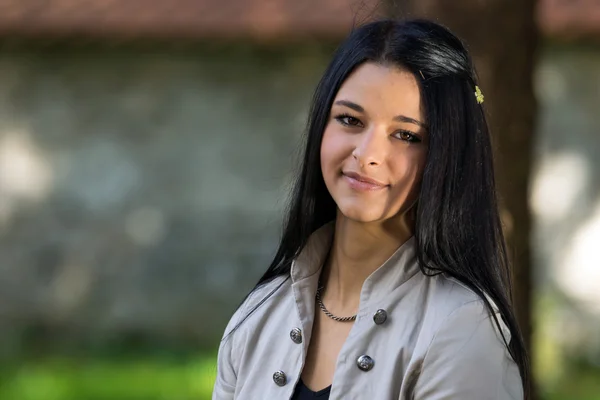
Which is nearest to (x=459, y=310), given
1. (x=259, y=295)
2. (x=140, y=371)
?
(x=259, y=295)

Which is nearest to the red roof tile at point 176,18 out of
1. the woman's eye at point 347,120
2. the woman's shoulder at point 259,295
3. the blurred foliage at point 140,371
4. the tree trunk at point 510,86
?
the blurred foliage at point 140,371

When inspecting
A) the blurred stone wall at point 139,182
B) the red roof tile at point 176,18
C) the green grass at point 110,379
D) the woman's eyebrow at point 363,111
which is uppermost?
the red roof tile at point 176,18

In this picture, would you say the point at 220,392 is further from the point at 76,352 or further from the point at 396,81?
the point at 76,352

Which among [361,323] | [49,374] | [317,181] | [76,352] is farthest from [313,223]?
[76,352]

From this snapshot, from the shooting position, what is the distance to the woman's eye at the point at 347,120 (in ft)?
8.08

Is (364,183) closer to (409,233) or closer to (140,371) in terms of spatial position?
(409,233)

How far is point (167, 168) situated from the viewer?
27.0ft

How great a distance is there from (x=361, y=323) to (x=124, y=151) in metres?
5.98

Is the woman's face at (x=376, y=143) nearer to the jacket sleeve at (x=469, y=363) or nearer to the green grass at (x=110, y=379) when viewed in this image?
the jacket sleeve at (x=469, y=363)

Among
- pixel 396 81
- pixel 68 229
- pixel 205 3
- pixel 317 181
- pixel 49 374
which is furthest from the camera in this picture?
pixel 68 229

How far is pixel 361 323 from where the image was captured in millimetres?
2510

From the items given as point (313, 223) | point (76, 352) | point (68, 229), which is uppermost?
point (313, 223)

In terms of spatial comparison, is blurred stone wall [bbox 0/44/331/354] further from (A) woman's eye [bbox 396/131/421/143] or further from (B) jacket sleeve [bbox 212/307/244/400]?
(A) woman's eye [bbox 396/131/421/143]

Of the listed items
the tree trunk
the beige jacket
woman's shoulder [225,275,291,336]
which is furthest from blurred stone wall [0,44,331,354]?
the beige jacket
